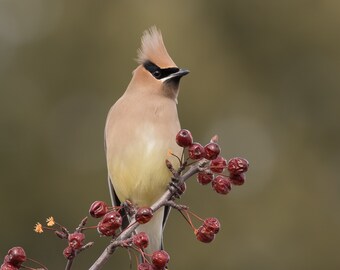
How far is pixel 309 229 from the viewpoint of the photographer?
10.5m

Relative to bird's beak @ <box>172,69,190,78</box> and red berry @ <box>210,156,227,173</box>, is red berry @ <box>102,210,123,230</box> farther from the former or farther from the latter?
bird's beak @ <box>172,69,190,78</box>

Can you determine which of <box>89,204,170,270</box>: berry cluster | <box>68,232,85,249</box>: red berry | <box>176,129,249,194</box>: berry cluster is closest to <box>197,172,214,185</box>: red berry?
<box>176,129,249,194</box>: berry cluster

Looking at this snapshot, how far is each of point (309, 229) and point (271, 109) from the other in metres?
1.62

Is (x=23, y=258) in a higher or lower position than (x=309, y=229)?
higher

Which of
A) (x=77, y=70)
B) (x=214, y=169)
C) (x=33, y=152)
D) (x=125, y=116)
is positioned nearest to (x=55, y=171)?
(x=33, y=152)

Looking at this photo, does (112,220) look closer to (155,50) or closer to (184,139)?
(184,139)

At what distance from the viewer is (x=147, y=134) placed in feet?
14.8

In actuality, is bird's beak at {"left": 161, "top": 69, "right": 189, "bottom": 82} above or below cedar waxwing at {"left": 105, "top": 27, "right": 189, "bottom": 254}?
above

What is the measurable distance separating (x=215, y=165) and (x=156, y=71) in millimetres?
1565

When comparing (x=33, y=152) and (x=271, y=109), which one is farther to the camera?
(x=271, y=109)

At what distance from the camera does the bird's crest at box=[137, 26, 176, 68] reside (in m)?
4.74

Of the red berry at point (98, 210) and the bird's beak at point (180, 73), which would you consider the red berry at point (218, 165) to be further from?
the bird's beak at point (180, 73)

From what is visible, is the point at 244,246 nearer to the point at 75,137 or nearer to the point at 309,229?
the point at 309,229

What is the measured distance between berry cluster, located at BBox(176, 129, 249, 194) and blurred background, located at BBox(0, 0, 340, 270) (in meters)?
6.30
